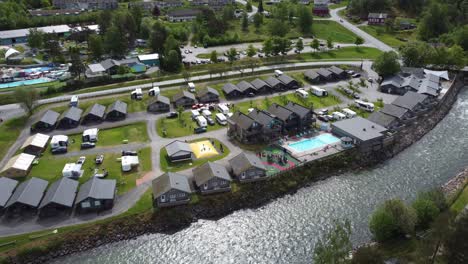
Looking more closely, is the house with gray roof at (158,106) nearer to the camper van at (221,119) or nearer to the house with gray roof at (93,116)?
the house with gray roof at (93,116)

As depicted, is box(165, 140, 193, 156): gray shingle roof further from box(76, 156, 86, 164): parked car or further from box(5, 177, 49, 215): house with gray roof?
box(5, 177, 49, 215): house with gray roof

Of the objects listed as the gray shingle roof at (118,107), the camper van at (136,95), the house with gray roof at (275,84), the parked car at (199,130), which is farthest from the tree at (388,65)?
the gray shingle roof at (118,107)

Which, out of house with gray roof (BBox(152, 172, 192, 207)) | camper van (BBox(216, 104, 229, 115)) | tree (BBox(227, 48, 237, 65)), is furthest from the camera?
tree (BBox(227, 48, 237, 65))

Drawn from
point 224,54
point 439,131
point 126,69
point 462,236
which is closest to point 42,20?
point 126,69

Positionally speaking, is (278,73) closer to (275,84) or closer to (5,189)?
(275,84)

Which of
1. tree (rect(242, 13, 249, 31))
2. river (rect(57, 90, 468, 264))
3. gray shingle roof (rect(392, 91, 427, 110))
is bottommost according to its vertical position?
river (rect(57, 90, 468, 264))

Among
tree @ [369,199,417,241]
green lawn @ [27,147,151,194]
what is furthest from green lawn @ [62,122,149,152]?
tree @ [369,199,417,241]
